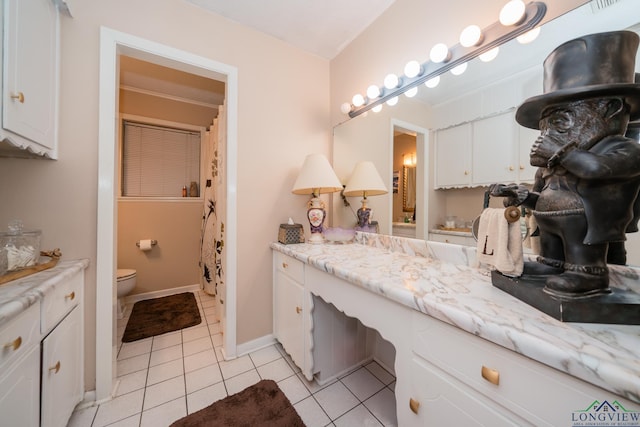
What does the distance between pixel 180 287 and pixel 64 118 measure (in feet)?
7.17

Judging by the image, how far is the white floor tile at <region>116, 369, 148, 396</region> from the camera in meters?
1.32

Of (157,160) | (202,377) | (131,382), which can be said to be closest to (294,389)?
(202,377)

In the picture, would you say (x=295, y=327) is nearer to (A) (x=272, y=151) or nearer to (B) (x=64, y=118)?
(A) (x=272, y=151)

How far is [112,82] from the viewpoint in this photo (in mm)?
1266

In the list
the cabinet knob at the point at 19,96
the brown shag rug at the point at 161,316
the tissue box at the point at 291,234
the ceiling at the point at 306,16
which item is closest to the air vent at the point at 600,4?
the ceiling at the point at 306,16

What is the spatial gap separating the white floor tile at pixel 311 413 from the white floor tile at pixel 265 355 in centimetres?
43

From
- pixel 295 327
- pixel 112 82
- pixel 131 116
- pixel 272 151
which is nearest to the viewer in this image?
pixel 112 82

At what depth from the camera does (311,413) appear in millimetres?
1180

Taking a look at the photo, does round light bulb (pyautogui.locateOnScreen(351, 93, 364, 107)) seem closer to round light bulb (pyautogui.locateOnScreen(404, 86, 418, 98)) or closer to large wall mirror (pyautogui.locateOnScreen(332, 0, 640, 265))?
large wall mirror (pyautogui.locateOnScreen(332, 0, 640, 265))

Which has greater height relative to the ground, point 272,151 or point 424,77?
point 424,77

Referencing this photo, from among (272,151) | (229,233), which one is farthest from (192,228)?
(272,151)

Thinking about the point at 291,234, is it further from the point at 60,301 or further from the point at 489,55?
the point at 489,55

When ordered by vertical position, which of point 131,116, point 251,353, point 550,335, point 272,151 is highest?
point 131,116

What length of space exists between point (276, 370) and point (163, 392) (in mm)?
639
